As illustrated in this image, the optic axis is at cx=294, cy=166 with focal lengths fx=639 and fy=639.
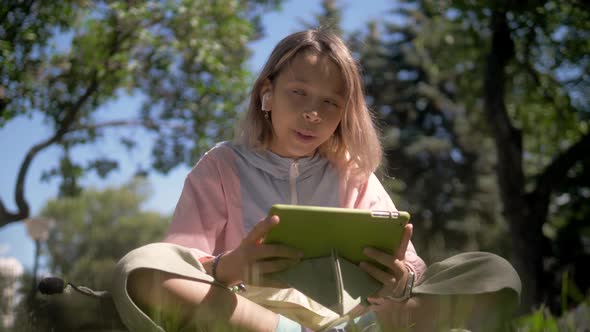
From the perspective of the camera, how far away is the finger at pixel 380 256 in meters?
1.86

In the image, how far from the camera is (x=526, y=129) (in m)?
12.2

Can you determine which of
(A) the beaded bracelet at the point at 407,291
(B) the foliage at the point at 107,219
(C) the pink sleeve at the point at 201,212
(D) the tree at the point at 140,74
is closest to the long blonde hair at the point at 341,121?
(C) the pink sleeve at the point at 201,212

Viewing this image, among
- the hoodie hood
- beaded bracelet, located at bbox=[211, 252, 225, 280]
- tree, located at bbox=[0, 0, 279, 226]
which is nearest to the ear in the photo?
the hoodie hood

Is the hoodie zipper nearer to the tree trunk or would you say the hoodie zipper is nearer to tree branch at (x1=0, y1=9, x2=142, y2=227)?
the tree trunk

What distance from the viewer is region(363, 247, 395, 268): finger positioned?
73.1 inches

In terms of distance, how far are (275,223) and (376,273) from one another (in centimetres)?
40

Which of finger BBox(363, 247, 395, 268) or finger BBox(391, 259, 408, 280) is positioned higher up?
finger BBox(363, 247, 395, 268)

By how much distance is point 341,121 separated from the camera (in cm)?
262

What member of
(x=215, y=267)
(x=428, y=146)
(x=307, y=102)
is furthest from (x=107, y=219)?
(x=215, y=267)

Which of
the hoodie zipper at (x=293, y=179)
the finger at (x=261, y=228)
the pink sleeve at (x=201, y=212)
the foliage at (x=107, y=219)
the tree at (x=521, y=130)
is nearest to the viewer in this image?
the finger at (x=261, y=228)

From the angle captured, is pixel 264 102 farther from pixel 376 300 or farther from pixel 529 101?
pixel 529 101

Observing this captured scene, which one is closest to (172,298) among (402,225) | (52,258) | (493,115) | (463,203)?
(402,225)

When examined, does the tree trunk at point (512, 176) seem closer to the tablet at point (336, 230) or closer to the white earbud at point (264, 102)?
the white earbud at point (264, 102)

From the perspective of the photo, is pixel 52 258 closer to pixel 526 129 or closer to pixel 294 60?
pixel 294 60
